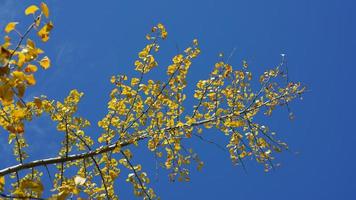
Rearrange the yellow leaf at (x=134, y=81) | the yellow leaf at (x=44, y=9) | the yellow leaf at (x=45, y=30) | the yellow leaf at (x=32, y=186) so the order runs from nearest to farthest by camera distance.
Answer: the yellow leaf at (x=32, y=186) → the yellow leaf at (x=44, y=9) → the yellow leaf at (x=45, y=30) → the yellow leaf at (x=134, y=81)

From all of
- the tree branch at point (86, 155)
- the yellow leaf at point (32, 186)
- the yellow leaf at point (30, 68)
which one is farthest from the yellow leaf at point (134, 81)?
the yellow leaf at point (32, 186)

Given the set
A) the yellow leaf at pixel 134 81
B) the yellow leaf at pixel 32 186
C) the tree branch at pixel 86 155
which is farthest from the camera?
the yellow leaf at pixel 134 81

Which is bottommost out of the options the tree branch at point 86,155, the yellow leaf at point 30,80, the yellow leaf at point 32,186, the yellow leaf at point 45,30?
the yellow leaf at point 32,186

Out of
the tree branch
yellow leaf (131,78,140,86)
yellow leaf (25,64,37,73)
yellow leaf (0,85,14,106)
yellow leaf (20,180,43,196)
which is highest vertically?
yellow leaf (131,78,140,86)

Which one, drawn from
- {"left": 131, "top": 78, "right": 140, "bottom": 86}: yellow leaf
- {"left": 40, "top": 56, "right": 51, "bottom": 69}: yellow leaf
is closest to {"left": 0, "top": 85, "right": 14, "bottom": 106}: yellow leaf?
{"left": 40, "top": 56, "right": 51, "bottom": 69}: yellow leaf

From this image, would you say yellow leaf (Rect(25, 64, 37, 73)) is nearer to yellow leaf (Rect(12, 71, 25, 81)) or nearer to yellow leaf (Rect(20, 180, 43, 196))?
yellow leaf (Rect(12, 71, 25, 81))

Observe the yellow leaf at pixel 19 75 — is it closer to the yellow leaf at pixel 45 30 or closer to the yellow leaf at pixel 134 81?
the yellow leaf at pixel 45 30

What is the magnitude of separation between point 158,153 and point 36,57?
10.8ft

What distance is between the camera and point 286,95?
18.2 ft

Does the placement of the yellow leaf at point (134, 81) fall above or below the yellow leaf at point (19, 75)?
above

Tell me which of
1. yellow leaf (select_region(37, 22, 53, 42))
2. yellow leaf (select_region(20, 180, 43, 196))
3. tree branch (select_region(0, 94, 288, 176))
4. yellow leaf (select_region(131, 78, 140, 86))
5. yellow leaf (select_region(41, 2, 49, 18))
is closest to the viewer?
yellow leaf (select_region(20, 180, 43, 196))

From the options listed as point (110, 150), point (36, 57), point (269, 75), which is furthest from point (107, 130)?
point (36, 57)

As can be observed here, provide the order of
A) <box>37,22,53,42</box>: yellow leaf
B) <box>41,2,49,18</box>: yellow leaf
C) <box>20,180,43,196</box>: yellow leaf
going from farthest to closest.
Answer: <box>37,22,53,42</box>: yellow leaf
<box>41,2,49,18</box>: yellow leaf
<box>20,180,43,196</box>: yellow leaf

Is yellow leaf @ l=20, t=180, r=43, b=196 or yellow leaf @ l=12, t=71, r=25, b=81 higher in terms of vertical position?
yellow leaf @ l=12, t=71, r=25, b=81
